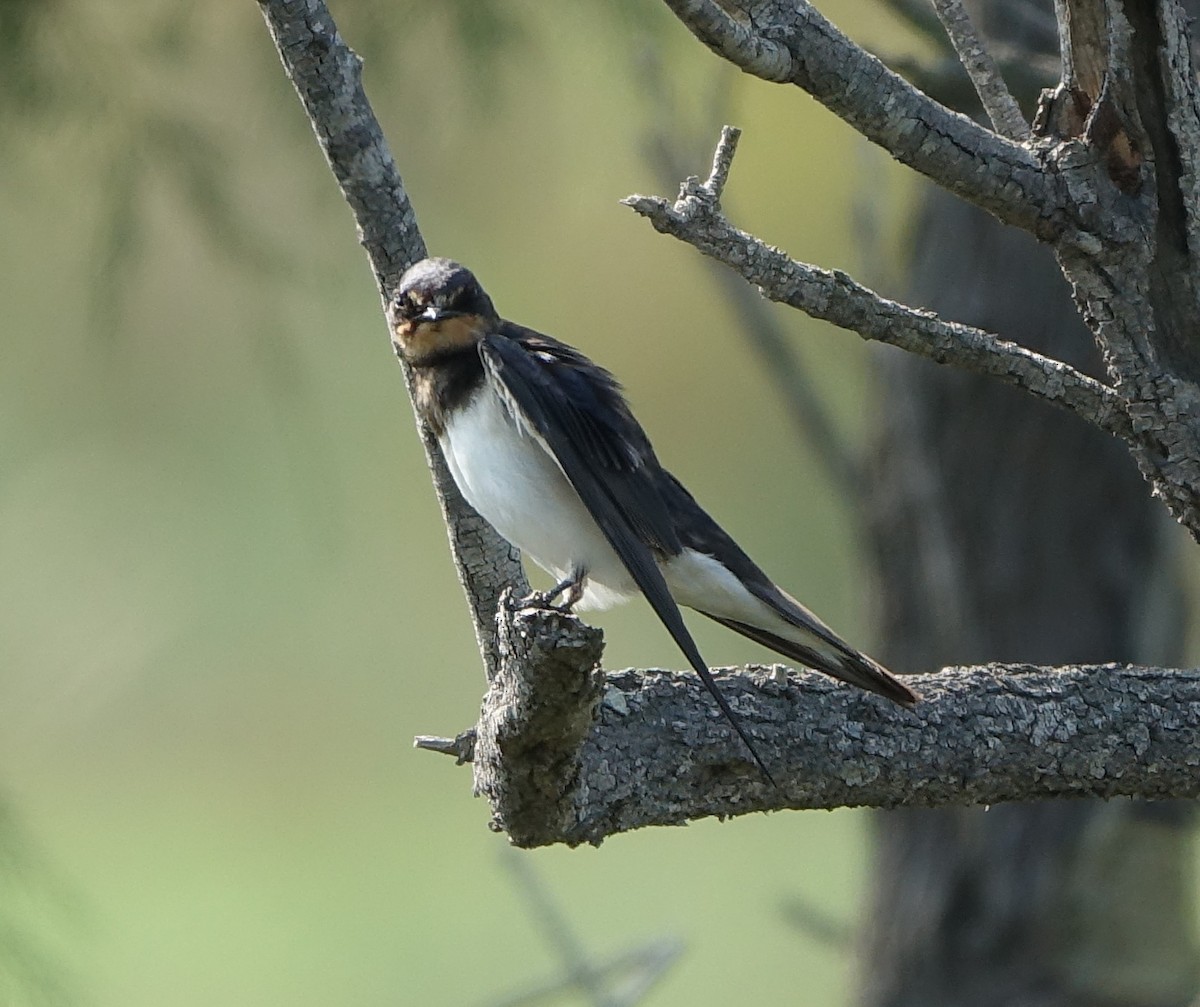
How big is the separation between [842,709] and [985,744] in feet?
0.67

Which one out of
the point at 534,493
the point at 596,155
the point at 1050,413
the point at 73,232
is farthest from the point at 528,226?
the point at 534,493

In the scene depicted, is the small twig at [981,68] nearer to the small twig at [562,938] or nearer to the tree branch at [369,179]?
the tree branch at [369,179]

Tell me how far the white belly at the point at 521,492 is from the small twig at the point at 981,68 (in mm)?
910

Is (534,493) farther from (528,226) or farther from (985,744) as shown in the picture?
(528,226)

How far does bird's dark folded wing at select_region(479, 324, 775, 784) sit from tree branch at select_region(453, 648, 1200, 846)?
1.02 ft

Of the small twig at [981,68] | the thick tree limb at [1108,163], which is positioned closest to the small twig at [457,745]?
the thick tree limb at [1108,163]

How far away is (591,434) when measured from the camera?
8.69 feet

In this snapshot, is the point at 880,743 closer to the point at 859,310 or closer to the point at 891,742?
the point at 891,742

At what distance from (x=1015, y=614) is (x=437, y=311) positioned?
204 centimetres

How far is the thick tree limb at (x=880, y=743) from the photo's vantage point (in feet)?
7.28

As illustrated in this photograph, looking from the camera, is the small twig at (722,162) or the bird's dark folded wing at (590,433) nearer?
the small twig at (722,162)

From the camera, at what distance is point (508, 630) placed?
1854 mm

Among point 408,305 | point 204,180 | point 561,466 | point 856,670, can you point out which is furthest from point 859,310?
point 204,180

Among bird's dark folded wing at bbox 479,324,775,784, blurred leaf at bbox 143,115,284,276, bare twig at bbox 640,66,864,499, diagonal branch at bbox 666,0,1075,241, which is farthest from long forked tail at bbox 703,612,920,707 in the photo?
bare twig at bbox 640,66,864,499
